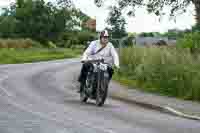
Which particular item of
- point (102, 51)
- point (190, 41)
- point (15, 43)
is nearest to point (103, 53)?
point (102, 51)

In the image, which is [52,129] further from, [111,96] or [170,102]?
[111,96]

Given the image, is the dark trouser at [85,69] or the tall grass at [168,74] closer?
the dark trouser at [85,69]

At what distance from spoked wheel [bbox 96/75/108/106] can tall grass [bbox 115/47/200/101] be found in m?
2.98

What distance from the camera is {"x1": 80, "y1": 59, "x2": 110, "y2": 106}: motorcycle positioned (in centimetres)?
1609

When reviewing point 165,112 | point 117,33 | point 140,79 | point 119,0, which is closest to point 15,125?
point 165,112

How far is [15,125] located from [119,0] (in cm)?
1374

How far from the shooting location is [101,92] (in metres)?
16.2

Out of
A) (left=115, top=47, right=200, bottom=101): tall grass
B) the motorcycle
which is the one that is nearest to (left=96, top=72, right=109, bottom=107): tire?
the motorcycle

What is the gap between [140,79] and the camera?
22938 millimetres

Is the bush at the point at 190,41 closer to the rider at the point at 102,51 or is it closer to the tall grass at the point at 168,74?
the tall grass at the point at 168,74

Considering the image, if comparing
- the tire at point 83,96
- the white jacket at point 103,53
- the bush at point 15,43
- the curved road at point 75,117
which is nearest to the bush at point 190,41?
the curved road at point 75,117

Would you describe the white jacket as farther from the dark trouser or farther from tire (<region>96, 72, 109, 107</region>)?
tire (<region>96, 72, 109, 107</region>)

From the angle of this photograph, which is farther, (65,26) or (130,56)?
(65,26)

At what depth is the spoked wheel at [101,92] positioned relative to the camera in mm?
16078
